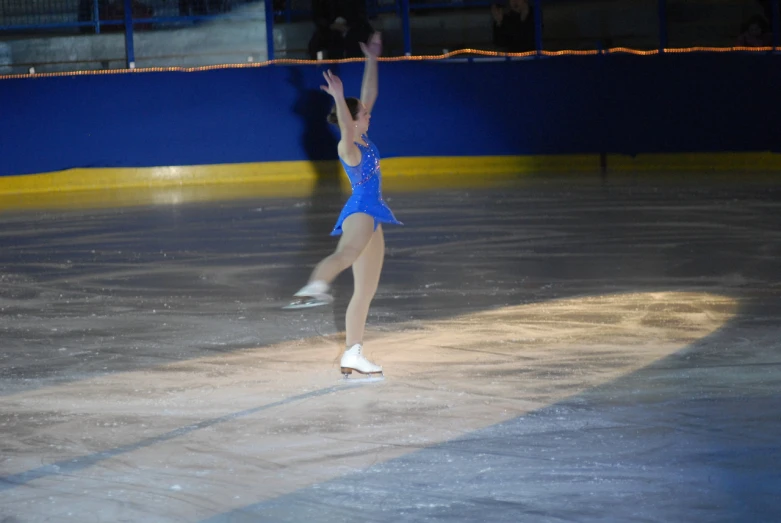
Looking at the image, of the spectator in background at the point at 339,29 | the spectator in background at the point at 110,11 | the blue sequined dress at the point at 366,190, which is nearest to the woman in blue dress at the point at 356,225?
the blue sequined dress at the point at 366,190

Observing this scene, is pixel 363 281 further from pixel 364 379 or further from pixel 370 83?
pixel 370 83

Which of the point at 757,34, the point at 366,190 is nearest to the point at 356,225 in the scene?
the point at 366,190

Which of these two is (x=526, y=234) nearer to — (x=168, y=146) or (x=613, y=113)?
(x=613, y=113)

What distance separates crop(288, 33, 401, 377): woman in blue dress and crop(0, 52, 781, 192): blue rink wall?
415 inches

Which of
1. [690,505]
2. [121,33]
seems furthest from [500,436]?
[121,33]

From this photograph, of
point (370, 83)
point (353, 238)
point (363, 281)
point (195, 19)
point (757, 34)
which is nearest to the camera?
point (353, 238)

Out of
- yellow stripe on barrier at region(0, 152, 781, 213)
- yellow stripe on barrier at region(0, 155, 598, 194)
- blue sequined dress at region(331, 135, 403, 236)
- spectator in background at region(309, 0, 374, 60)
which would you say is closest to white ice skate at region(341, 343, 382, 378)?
blue sequined dress at region(331, 135, 403, 236)

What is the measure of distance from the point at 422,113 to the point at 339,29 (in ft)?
5.32

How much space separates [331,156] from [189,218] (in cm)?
454

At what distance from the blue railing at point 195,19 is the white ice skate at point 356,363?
10977 mm

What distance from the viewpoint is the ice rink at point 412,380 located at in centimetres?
377

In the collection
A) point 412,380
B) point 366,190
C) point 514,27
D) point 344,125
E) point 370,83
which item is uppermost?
point 514,27

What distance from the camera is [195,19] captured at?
16.0 metres

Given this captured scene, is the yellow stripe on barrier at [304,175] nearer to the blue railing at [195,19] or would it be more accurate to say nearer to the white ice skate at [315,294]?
the blue railing at [195,19]
